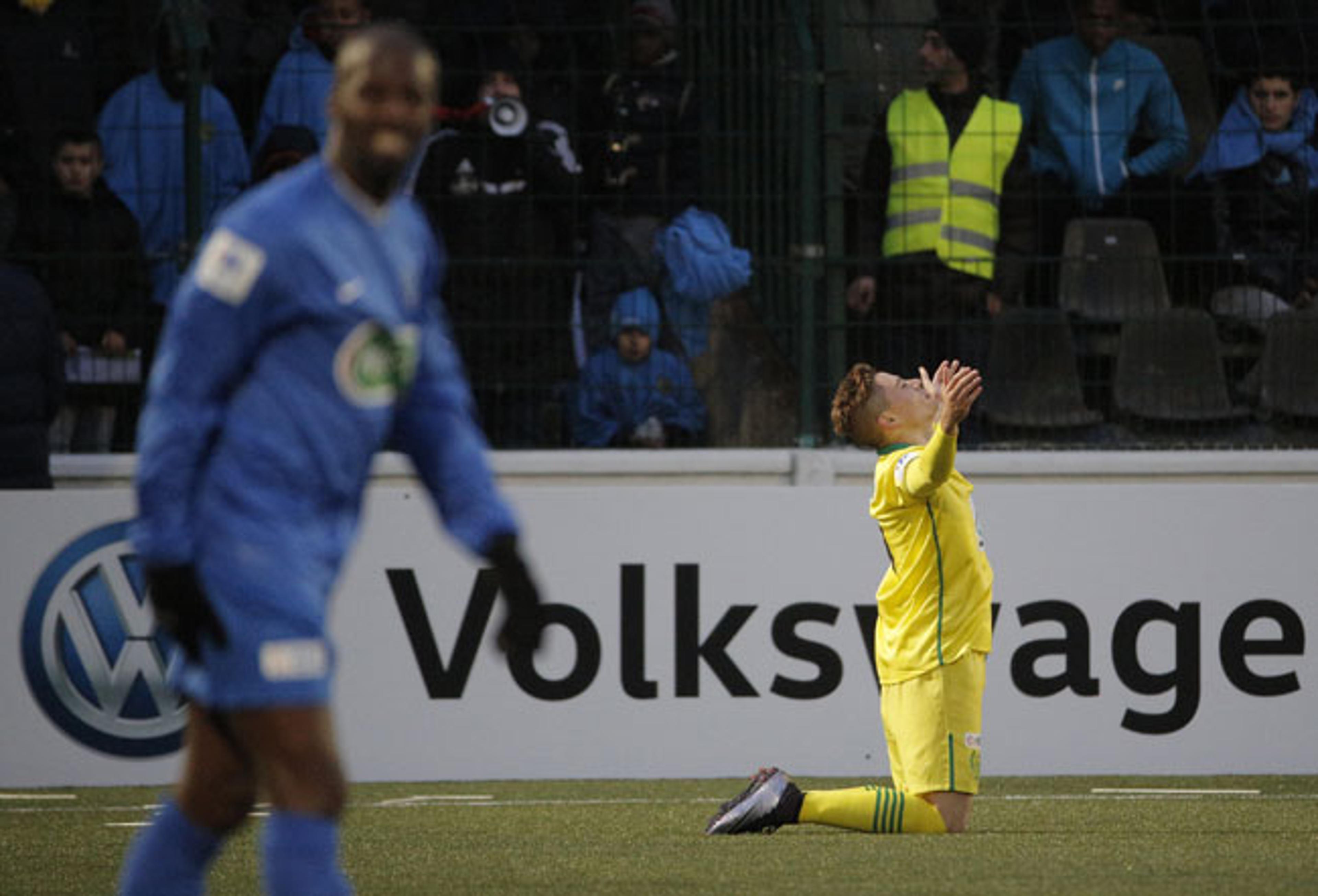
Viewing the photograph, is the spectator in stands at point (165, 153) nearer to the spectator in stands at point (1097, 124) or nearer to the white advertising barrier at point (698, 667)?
the white advertising barrier at point (698, 667)

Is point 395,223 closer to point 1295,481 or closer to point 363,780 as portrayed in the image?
point 363,780

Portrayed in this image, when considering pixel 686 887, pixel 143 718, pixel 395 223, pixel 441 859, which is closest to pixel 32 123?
pixel 143 718

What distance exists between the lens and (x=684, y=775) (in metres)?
10.7

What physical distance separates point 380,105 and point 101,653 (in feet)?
22.4

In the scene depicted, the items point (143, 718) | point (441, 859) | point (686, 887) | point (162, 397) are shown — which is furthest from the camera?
point (143, 718)

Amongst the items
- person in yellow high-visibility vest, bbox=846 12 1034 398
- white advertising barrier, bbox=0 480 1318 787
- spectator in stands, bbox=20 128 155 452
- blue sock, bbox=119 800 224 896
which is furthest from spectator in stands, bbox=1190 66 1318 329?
blue sock, bbox=119 800 224 896

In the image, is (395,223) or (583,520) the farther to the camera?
(583,520)

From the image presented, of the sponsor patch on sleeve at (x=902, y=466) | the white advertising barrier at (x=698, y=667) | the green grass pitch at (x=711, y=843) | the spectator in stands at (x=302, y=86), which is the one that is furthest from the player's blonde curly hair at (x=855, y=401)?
the spectator in stands at (x=302, y=86)

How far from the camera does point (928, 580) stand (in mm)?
8102

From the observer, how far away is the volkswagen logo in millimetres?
10562

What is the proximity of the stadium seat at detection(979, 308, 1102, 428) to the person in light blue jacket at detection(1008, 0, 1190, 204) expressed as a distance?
60 cm

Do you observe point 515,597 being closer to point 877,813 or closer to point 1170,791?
point 877,813

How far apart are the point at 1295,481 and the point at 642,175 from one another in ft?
10.8

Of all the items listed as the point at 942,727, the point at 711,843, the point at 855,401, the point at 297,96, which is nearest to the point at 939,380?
the point at 855,401
